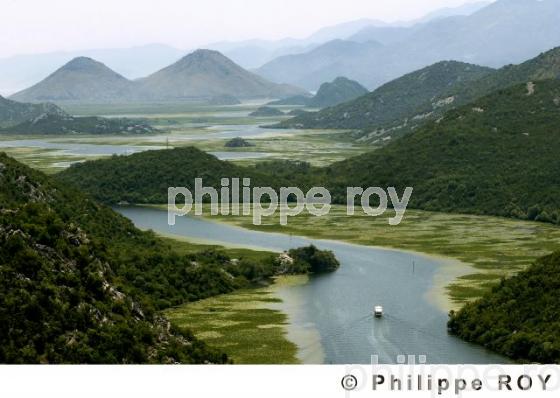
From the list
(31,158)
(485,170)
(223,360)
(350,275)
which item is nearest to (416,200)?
(485,170)

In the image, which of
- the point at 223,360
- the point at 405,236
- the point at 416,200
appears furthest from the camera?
the point at 416,200

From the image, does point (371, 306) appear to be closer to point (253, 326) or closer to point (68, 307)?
point (253, 326)

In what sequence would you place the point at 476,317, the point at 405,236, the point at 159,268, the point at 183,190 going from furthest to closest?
the point at 183,190 < the point at 405,236 < the point at 159,268 < the point at 476,317

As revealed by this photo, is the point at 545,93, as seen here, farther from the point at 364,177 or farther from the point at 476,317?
the point at 476,317

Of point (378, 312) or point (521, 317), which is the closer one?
point (521, 317)

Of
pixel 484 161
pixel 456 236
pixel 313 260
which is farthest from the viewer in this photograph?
pixel 484 161

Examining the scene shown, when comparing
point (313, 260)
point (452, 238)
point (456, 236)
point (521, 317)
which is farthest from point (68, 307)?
point (456, 236)

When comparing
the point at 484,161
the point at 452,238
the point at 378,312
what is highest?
the point at 484,161

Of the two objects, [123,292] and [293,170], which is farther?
[293,170]
